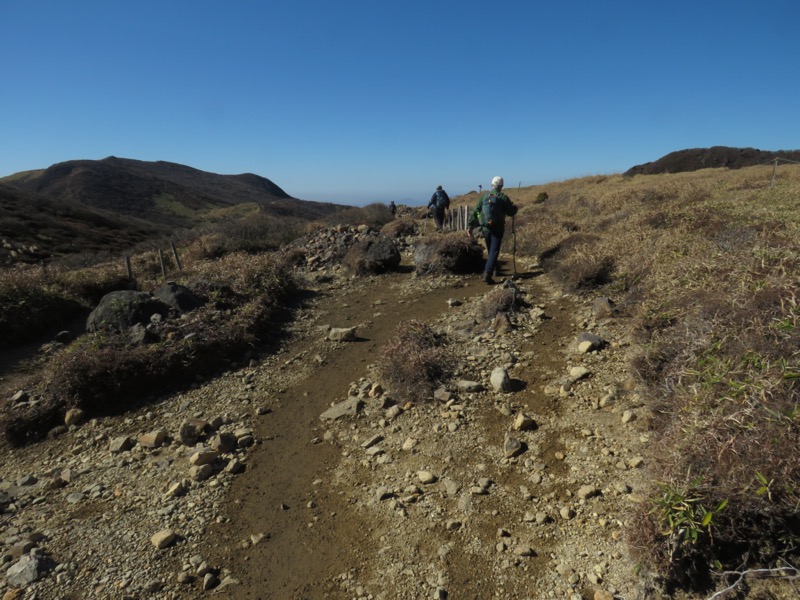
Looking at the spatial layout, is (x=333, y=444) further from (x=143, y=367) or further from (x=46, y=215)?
(x=46, y=215)

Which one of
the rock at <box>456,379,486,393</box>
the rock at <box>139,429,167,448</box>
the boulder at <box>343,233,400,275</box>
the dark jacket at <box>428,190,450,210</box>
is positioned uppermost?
the dark jacket at <box>428,190,450,210</box>

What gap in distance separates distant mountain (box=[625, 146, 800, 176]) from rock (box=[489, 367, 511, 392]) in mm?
59309

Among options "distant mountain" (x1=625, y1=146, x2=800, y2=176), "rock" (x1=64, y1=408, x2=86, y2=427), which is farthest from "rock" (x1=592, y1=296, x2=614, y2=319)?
"distant mountain" (x1=625, y1=146, x2=800, y2=176)

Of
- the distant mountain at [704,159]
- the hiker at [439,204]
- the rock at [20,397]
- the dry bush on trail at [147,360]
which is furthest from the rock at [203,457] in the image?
the distant mountain at [704,159]

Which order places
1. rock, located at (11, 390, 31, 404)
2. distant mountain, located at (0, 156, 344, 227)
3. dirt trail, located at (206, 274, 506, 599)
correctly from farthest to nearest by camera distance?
distant mountain, located at (0, 156, 344, 227), rock, located at (11, 390, 31, 404), dirt trail, located at (206, 274, 506, 599)

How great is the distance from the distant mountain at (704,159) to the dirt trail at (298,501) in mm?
59629

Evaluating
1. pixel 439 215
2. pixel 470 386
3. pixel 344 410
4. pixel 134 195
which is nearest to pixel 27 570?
pixel 344 410

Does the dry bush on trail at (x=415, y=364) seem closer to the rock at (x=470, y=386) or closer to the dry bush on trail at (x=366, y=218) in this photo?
the rock at (x=470, y=386)

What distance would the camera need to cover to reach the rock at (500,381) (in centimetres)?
495

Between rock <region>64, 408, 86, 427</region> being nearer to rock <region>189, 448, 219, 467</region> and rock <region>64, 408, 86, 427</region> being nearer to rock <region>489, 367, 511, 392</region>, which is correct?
rock <region>189, 448, 219, 467</region>

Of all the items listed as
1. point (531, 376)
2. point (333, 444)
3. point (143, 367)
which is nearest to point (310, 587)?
point (333, 444)

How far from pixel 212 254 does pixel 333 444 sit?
43.8ft

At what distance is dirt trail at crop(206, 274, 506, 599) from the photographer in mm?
3232

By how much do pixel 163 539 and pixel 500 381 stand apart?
3.61 metres
